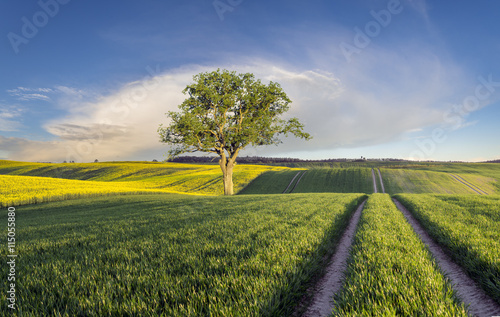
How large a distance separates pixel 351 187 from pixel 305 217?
48.9 metres

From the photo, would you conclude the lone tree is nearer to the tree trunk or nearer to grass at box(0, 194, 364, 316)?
the tree trunk

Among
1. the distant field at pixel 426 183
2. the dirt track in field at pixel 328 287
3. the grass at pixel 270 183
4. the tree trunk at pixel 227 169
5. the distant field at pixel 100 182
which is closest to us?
the dirt track in field at pixel 328 287

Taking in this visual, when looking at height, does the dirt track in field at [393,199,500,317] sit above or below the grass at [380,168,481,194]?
above

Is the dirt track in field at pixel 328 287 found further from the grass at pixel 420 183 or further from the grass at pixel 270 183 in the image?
the grass at pixel 420 183

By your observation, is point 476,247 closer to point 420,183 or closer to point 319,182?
point 319,182

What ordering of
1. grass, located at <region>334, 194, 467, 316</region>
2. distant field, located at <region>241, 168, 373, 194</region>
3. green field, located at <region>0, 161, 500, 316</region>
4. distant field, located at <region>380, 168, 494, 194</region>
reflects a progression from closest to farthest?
grass, located at <region>334, 194, 467, 316</region>, green field, located at <region>0, 161, 500, 316</region>, distant field, located at <region>380, 168, 494, 194</region>, distant field, located at <region>241, 168, 373, 194</region>

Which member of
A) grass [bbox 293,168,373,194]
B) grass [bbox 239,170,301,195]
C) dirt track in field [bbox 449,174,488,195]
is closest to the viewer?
dirt track in field [bbox 449,174,488,195]

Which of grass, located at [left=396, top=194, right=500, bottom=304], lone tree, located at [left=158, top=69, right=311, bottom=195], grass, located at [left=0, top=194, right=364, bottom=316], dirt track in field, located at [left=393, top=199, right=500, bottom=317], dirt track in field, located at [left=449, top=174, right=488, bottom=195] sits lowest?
dirt track in field, located at [left=449, top=174, right=488, bottom=195]

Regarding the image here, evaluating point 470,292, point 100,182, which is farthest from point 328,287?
point 100,182

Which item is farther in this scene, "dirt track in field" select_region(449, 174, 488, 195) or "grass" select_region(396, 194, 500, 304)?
"dirt track in field" select_region(449, 174, 488, 195)

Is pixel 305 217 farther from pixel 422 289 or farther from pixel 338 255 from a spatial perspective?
pixel 422 289

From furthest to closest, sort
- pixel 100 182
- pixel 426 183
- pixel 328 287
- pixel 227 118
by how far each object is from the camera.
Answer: pixel 426 183, pixel 100 182, pixel 227 118, pixel 328 287

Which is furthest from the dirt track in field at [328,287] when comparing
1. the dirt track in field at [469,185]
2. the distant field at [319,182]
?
the dirt track in field at [469,185]

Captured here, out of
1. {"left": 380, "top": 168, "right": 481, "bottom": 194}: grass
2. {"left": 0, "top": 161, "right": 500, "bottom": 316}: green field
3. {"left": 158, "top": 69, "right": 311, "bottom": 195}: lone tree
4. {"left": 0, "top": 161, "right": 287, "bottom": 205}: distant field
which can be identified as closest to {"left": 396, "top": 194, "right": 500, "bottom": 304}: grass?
{"left": 0, "top": 161, "right": 500, "bottom": 316}: green field
